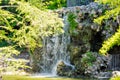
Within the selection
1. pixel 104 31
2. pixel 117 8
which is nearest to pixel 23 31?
pixel 117 8

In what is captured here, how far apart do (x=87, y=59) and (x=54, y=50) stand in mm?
3628

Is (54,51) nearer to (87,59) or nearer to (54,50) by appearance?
(54,50)

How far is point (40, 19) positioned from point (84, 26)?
13464mm

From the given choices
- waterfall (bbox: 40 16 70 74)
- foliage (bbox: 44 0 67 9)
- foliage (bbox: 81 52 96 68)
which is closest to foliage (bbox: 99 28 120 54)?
foliage (bbox: 81 52 96 68)

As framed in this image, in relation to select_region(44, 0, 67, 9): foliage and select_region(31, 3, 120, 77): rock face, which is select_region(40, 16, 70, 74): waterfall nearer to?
select_region(31, 3, 120, 77): rock face

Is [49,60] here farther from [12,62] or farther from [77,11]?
[12,62]

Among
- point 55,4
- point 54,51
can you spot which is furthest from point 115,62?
point 55,4

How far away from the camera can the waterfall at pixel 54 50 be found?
20422 mm

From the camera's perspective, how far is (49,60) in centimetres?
2086

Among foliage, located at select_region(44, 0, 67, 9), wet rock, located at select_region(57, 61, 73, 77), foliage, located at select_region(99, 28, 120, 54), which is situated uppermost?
foliage, located at select_region(99, 28, 120, 54)

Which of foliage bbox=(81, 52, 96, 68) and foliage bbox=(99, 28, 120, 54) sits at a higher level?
foliage bbox=(99, 28, 120, 54)

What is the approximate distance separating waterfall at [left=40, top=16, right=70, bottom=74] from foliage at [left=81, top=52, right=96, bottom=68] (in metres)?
2.53

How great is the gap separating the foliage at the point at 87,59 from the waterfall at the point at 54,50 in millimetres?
2529

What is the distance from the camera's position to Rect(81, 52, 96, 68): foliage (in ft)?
57.3
